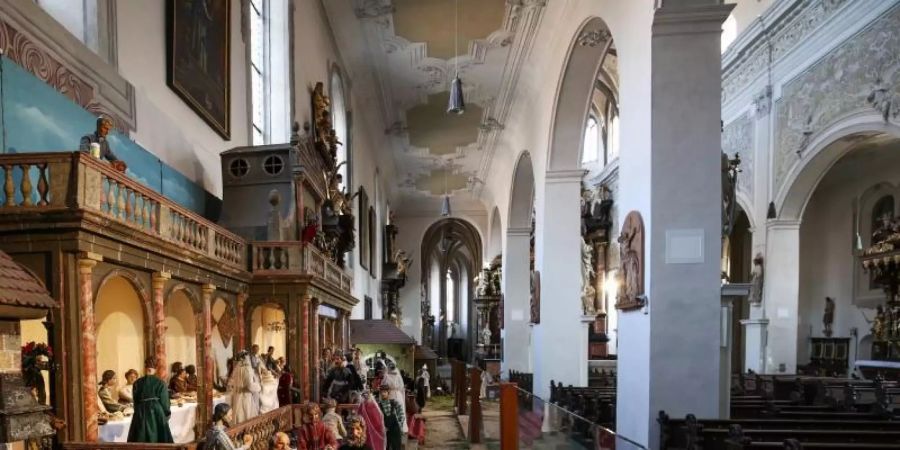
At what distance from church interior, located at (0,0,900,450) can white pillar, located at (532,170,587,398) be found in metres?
0.05

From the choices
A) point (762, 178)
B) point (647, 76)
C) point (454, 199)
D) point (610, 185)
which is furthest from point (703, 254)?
point (454, 199)

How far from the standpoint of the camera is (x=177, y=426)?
5586mm

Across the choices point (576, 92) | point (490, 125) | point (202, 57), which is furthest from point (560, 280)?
point (202, 57)

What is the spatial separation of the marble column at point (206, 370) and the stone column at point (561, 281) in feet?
27.8

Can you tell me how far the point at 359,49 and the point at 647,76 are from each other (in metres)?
9.42

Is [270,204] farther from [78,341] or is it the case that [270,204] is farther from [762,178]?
[762,178]

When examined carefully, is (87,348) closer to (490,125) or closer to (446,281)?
(490,125)

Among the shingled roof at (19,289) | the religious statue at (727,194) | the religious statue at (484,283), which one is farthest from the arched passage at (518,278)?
the shingled roof at (19,289)

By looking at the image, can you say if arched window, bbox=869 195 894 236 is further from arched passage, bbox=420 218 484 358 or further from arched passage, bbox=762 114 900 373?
arched passage, bbox=420 218 484 358

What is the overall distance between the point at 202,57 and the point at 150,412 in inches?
176

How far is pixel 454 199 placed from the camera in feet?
106

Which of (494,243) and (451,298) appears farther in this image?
(451,298)

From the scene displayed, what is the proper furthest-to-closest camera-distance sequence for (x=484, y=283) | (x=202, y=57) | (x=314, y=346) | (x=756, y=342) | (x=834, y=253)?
(x=484, y=283) < (x=834, y=253) < (x=756, y=342) < (x=314, y=346) < (x=202, y=57)

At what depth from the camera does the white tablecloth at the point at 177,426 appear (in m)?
4.82
